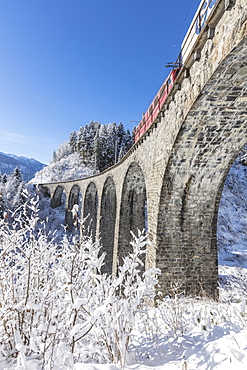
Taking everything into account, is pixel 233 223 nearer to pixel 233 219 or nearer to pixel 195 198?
pixel 233 219

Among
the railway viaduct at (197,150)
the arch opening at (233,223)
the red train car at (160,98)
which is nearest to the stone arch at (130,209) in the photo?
the railway viaduct at (197,150)

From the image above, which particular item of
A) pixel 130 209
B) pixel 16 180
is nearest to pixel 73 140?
pixel 16 180

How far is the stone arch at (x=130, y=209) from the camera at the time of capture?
10492 millimetres

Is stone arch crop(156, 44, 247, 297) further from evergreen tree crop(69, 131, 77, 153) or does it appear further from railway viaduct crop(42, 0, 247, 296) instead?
evergreen tree crop(69, 131, 77, 153)

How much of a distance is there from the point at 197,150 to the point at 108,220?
1036 cm

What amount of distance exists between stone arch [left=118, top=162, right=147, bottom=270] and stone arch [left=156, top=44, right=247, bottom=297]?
14.7ft

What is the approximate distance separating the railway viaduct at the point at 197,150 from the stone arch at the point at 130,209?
6.43 ft

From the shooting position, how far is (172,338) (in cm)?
263

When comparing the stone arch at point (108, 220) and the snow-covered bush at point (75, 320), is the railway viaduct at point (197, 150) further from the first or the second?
the stone arch at point (108, 220)

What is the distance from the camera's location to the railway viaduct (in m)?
3.16

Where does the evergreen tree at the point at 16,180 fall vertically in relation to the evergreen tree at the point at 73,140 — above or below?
below

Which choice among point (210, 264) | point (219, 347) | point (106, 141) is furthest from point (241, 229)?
point (106, 141)

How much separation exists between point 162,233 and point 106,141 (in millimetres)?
33099

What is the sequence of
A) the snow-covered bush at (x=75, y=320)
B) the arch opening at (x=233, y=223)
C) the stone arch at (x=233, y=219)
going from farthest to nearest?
1. the stone arch at (x=233, y=219)
2. the arch opening at (x=233, y=223)
3. the snow-covered bush at (x=75, y=320)
